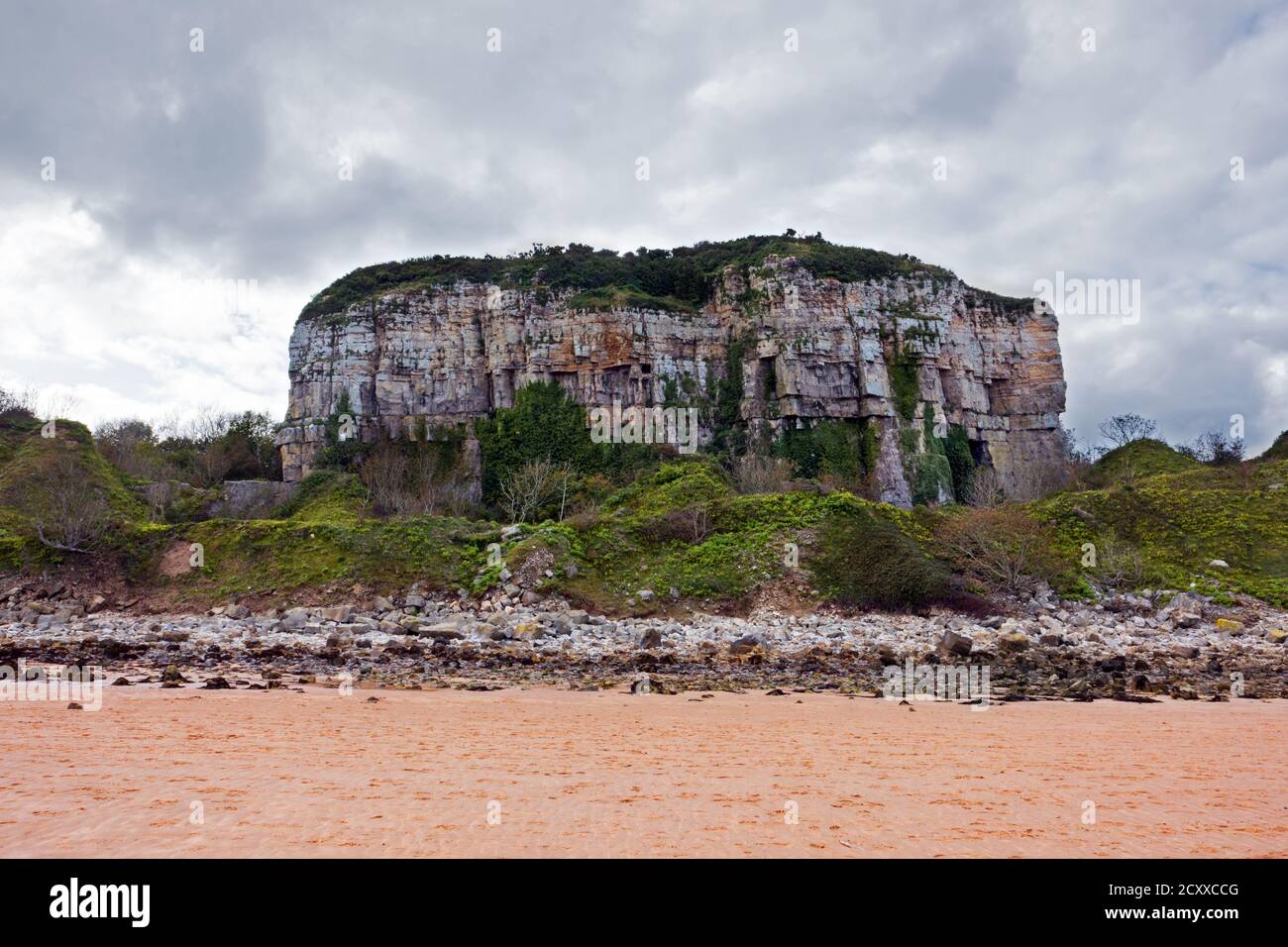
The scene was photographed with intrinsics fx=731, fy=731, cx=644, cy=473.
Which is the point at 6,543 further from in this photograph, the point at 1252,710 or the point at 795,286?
the point at 795,286

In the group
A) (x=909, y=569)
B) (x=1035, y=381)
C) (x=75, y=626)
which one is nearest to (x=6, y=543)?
(x=75, y=626)

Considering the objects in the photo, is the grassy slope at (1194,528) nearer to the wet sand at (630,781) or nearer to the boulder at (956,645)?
the boulder at (956,645)

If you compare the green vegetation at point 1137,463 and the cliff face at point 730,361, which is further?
the cliff face at point 730,361

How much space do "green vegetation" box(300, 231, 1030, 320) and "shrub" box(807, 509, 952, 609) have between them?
35.3m

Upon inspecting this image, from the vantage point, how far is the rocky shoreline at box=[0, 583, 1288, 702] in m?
13.1

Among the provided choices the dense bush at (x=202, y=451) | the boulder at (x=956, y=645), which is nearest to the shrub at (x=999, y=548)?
the boulder at (x=956, y=645)

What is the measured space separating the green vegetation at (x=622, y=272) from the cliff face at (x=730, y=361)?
3.54 ft

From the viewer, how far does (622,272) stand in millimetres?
63219

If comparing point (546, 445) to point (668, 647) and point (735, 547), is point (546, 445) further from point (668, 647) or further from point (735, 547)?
point (668, 647)

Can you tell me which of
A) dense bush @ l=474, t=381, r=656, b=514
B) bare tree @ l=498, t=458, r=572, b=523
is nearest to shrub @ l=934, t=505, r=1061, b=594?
bare tree @ l=498, t=458, r=572, b=523

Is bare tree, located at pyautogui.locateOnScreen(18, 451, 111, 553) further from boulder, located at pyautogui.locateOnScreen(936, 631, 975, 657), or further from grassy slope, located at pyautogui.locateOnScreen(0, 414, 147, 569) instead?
boulder, located at pyautogui.locateOnScreen(936, 631, 975, 657)

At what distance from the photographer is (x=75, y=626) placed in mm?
21188

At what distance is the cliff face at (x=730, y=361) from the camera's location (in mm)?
55781
